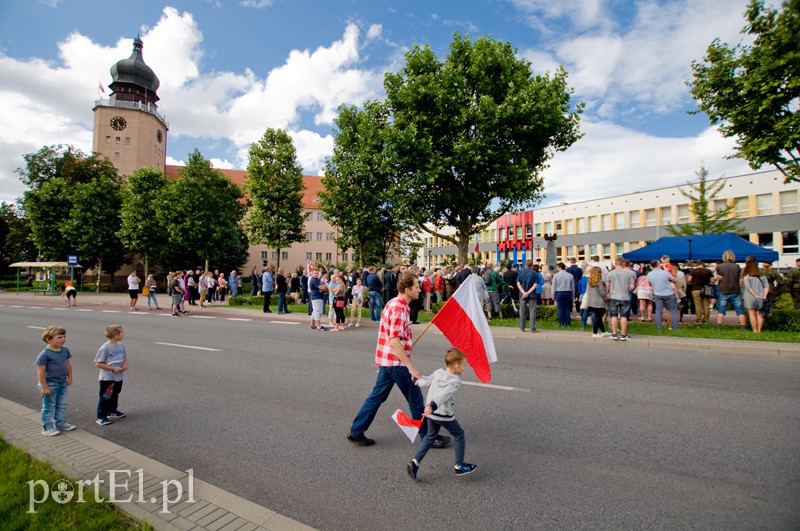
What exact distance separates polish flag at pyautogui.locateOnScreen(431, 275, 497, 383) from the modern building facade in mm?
18787

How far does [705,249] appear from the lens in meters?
17.8

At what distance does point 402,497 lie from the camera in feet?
11.6

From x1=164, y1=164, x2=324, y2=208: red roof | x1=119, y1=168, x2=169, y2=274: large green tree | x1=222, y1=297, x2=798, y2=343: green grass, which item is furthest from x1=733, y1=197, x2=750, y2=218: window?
x1=164, y1=164, x2=324, y2=208: red roof

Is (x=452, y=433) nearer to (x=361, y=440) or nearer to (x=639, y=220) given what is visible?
(x=361, y=440)

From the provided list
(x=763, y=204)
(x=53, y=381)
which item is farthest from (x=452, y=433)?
(x=763, y=204)

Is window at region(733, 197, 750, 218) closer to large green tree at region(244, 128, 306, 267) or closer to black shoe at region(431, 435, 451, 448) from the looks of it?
large green tree at region(244, 128, 306, 267)

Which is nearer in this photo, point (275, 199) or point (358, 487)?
point (358, 487)

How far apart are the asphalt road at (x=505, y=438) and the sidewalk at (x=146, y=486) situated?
26cm

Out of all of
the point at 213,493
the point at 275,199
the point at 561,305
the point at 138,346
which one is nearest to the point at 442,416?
the point at 213,493

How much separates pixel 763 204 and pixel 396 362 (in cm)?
4808

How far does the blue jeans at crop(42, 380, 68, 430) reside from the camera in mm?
4656

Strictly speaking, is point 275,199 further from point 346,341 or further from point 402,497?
point 402,497

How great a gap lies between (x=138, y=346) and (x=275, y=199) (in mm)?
28936

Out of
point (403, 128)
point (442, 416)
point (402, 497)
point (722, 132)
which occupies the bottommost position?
point (402, 497)
